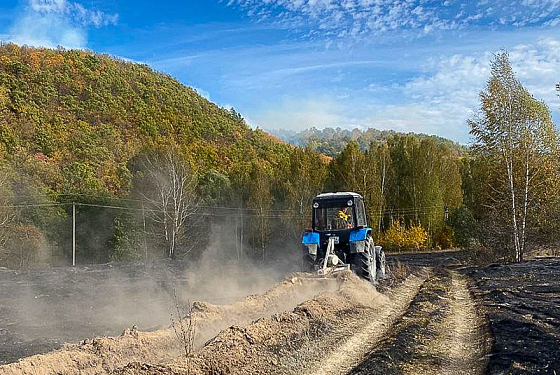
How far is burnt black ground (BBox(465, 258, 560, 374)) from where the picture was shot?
6.11 meters

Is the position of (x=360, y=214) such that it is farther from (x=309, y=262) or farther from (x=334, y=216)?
(x=309, y=262)

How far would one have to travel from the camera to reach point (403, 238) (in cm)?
4288

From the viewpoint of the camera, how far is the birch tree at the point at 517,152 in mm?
23734

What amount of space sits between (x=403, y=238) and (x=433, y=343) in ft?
119

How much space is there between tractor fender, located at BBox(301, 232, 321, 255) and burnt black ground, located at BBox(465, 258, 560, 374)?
13.9 feet

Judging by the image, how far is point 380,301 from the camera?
1159cm

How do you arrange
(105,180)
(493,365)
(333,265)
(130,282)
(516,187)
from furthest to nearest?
(105,180), (516,187), (130,282), (333,265), (493,365)

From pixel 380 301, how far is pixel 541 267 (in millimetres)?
9331

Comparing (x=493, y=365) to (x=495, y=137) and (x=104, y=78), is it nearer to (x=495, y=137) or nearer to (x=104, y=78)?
(x=495, y=137)

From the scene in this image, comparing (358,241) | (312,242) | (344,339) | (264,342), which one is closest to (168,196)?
(312,242)

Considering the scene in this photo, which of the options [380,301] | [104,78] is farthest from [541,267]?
[104,78]

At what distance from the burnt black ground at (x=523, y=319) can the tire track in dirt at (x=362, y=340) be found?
5.56 ft

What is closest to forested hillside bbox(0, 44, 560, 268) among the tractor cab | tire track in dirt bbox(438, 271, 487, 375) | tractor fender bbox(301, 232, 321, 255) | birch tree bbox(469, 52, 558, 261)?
birch tree bbox(469, 52, 558, 261)

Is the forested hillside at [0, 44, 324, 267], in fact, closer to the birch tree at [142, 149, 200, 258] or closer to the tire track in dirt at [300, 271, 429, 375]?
the birch tree at [142, 149, 200, 258]
